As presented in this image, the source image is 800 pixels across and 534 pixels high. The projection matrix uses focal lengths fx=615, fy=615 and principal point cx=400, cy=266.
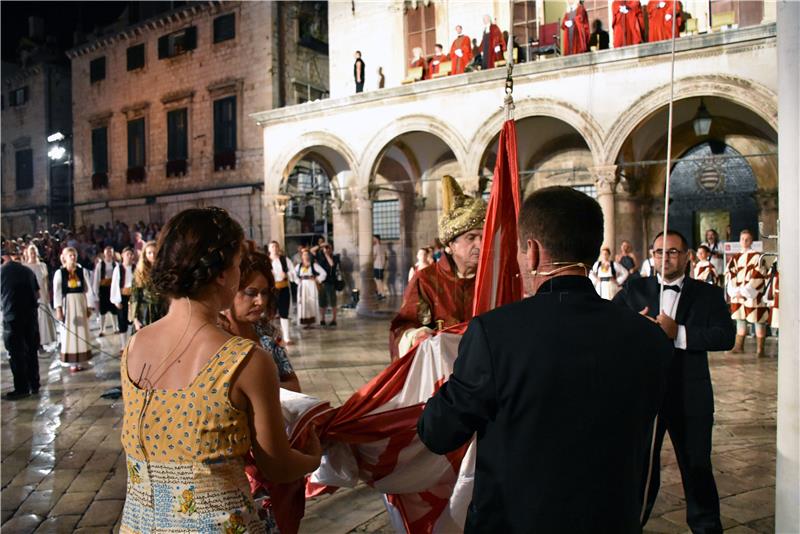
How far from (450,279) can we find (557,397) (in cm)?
244

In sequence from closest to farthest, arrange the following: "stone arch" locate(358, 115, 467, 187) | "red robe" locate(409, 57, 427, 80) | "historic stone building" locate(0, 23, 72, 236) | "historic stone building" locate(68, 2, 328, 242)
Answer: "stone arch" locate(358, 115, 467, 187) < "red robe" locate(409, 57, 427, 80) < "historic stone building" locate(68, 2, 328, 242) < "historic stone building" locate(0, 23, 72, 236)

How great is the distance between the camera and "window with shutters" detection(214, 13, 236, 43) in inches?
987

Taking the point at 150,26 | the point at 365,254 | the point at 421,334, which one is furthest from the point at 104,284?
the point at 150,26

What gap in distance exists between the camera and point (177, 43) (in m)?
26.8

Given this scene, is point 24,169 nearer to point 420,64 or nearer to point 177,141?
point 177,141

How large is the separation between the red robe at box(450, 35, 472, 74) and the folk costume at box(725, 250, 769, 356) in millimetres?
8663

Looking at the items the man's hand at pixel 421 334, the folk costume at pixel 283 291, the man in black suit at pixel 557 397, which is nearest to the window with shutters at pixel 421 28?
the folk costume at pixel 283 291

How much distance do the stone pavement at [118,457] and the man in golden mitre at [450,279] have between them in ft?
4.40

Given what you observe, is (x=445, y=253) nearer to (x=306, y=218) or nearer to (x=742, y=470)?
(x=742, y=470)

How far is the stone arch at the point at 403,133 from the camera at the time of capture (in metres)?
15.1

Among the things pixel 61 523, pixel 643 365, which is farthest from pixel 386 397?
pixel 61 523

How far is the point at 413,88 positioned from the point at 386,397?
13640mm

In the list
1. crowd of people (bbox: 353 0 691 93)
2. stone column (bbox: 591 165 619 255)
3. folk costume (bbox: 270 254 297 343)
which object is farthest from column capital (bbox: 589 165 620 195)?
folk costume (bbox: 270 254 297 343)

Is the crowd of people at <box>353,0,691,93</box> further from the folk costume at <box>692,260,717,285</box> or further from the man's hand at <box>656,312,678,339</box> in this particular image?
the man's hand at <box>656,312,678,339</box>
